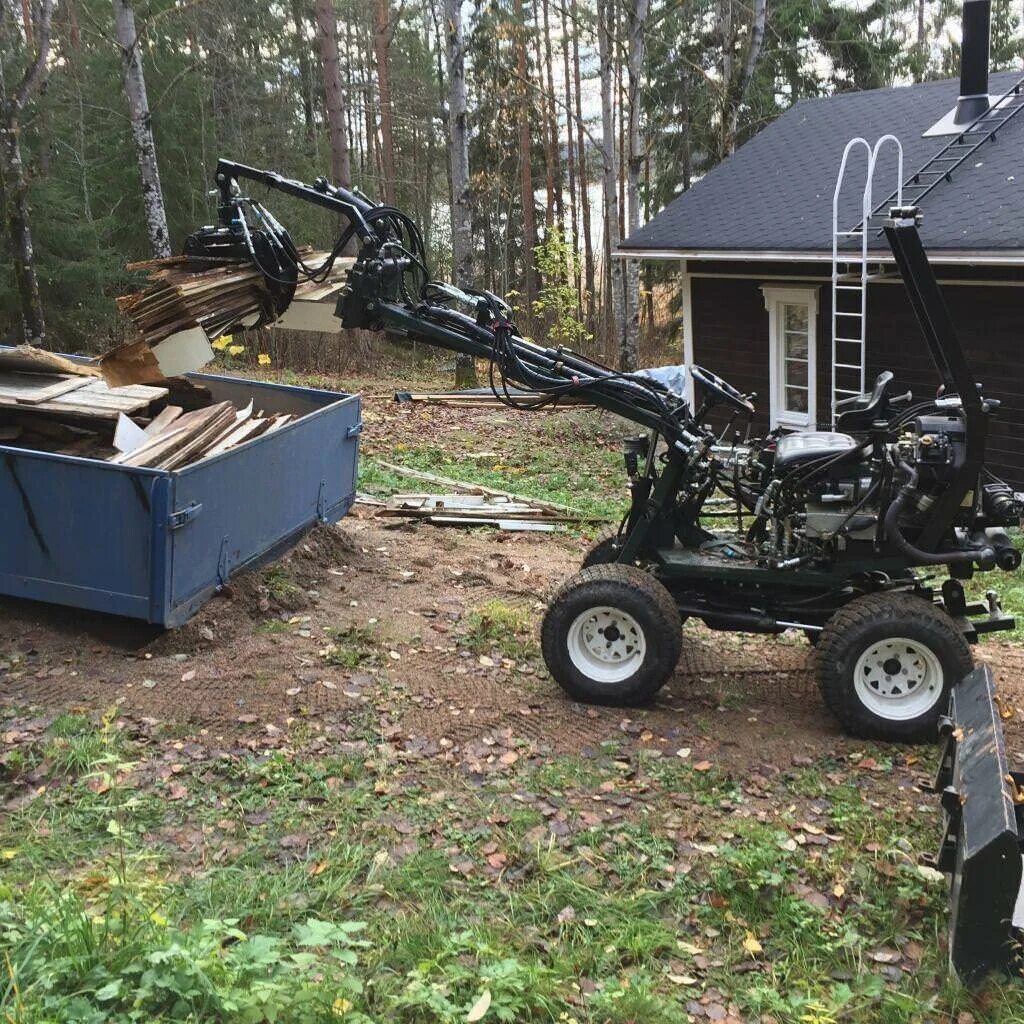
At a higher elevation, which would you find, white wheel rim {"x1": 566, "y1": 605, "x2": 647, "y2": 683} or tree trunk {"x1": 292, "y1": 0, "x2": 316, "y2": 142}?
tree trunk {"x1": 292, "y1": 0, "x2": 316, "y2": 142}

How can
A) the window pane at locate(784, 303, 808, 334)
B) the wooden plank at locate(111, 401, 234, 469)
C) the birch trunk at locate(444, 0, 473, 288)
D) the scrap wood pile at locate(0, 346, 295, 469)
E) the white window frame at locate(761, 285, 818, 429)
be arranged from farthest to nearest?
the birch trunk at locate(444, 0, 473, 288)
the window pane at locate(784, 303, 808, 334)
the white window frame at locate(761, 285, 818, 429)
the scrap wood pile at locate(0, 346, 295, 469)
the wooden plank at locate(111, 401, 234, 469)

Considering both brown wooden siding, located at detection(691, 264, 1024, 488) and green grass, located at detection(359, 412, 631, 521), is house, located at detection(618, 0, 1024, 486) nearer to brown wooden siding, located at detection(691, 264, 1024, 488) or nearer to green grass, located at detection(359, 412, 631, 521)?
brown wooden siding, located at detection(691, 264, 1024, 488)

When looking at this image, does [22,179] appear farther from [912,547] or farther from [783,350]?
[912,547]

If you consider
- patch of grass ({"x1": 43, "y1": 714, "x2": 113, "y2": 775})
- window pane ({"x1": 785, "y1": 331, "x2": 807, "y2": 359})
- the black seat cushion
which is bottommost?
patch of grass ({"x1": 43, "y1": 714, "x2": 113, "y2": 775})

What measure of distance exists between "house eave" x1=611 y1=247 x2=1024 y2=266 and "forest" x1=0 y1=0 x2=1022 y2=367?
494 centimetres

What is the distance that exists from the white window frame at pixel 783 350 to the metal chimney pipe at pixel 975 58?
3.26m

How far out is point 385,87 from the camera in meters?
29.1

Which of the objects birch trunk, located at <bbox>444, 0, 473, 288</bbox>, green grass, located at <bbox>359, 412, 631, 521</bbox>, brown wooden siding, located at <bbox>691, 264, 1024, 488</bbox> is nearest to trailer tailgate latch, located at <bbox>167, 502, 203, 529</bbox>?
green grass, located at <bbox>359, 412, 631, 521</bbox>

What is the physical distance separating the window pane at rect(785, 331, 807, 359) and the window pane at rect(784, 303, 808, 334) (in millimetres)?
93

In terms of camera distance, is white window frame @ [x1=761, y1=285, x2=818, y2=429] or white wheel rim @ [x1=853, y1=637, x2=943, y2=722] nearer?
white wheel rim @ [x1=853, y1=637, x2=943, y2=722]

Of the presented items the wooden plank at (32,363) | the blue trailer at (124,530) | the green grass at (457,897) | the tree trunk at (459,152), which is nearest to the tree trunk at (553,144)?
the tree trunk at (459,152)

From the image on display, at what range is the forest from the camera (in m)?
20.3

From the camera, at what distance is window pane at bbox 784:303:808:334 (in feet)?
47.6

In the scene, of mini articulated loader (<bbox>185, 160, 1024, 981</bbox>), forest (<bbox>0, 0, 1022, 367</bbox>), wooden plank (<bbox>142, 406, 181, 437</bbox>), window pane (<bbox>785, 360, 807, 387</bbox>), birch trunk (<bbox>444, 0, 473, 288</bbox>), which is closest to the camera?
mini articulated loader (<bbox>185, 160, 1024, 981</bbox>)
